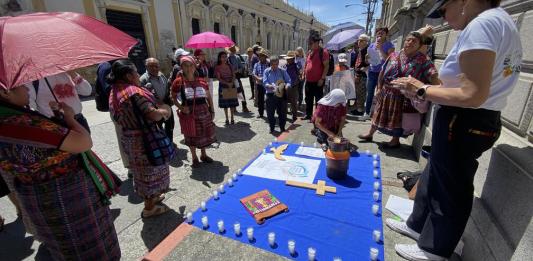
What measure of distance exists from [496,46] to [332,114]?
2.68m

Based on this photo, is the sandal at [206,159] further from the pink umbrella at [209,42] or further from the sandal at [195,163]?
the pink umbrella at [209,42]

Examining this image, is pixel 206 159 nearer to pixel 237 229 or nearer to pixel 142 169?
pixel 142 169

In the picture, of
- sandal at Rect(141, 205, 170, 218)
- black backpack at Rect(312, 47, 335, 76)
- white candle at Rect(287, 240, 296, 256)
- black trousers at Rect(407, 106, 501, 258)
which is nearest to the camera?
black trousers at Rect(407, 106, 501, 258)

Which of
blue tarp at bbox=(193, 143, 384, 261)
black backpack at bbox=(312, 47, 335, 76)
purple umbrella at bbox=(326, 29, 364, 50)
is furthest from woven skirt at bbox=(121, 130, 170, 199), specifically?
purple umbrella at bbox=(326, 29, 364, 50)

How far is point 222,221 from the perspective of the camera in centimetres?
256

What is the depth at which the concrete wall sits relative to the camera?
1582mm

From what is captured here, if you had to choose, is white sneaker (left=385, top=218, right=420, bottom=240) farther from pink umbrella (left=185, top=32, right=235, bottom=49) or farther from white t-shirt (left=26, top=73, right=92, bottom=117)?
pink umbrella (left=185, top=32, right=235, bottom=49)

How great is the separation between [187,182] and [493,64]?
356cm

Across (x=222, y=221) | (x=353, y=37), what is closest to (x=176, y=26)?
(x=353, y=37)

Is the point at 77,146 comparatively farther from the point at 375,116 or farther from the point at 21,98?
the point at 375,116

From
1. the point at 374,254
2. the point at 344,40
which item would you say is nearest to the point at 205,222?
the point at 374,254

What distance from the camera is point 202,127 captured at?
13.5 ft

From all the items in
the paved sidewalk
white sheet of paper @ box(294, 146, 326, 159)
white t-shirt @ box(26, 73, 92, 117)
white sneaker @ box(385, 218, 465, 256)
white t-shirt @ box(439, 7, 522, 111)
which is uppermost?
white t-shirt @ box(439, 7, 522, 111)

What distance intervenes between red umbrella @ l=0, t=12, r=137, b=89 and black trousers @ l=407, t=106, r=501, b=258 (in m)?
2.21
